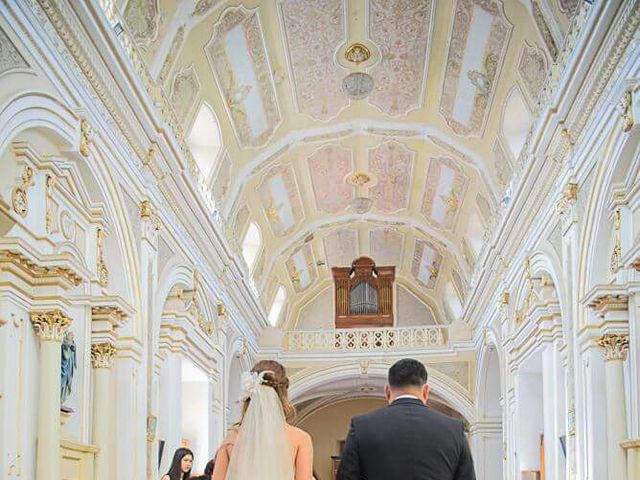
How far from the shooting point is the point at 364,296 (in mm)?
26609

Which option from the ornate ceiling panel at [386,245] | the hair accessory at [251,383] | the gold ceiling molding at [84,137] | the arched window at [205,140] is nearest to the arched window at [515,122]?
the arched window at [205,140]

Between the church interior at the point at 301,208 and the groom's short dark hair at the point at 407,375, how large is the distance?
14.1 ft

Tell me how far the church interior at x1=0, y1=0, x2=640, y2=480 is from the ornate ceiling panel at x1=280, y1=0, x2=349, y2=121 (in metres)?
0.05

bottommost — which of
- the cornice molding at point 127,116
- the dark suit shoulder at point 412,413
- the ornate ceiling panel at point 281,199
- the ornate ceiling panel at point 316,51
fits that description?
the dark suit shoulder at point 412,413

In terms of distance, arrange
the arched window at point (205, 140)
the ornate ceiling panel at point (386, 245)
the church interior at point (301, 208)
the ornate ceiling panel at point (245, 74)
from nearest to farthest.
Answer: the church interior at point (301, 208), the ornate ceiling panel at point (245, 74), the arched window at point (205, 140), the ornate ceiling panel at point (386, 245)

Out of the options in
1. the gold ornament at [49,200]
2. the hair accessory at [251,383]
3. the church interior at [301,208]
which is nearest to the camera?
the hair accessory at [251,383]

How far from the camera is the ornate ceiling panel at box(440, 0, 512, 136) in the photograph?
14.4m

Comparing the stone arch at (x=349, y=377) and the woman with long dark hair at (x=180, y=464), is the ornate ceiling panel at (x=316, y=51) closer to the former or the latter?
the woman with long dark hair at (x=180, y=464)

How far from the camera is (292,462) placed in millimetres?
5418

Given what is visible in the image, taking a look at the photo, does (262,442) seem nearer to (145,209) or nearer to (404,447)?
(404,447)

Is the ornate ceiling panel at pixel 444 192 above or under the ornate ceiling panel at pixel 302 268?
above

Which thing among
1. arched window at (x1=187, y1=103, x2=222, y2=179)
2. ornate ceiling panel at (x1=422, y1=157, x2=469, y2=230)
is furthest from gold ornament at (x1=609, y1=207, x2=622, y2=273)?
ornate ceiling panel at (x1=422, y1=157, x2=469, y2=230)

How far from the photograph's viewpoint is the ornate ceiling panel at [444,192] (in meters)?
19.9

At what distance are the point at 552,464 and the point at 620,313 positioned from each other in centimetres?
421
